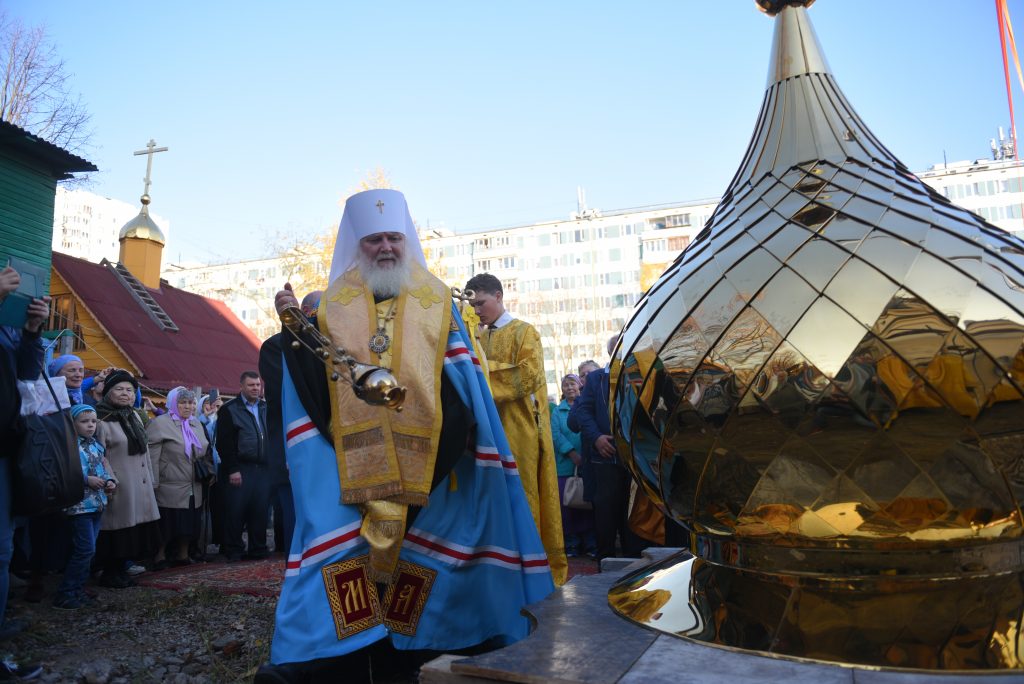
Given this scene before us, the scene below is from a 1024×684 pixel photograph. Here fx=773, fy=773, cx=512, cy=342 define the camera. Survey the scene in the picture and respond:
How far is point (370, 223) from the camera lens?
414 cm

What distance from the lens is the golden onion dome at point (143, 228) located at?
31.8 meters

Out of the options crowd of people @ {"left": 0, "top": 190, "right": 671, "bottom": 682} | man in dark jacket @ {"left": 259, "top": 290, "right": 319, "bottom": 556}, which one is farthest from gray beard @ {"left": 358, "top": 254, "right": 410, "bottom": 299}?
man in dark jacket @ {"left": 259, "top": 290, "right": 319, "bottom": 556}

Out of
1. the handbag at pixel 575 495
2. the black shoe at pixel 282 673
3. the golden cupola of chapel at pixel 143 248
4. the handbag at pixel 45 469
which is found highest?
the golden cupola of chapel at pixel 143 248

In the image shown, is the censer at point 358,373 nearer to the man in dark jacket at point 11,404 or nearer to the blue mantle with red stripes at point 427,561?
the blue mantle with red stripes at point 427,561

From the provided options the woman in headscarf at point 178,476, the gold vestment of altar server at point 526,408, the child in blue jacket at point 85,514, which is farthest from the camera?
the woman in headscarf at point 178,476

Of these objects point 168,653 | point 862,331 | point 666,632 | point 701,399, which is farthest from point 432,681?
point 168,653

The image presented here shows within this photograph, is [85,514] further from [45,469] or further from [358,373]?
[358,373]

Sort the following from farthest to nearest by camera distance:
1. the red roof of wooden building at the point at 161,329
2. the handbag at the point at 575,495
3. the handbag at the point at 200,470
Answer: the red roof of wooden building at the point at 161,329 < the handbag at the point at 200,470 < the handbag at the point at 575,495

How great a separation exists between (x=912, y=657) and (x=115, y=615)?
19.5 ft

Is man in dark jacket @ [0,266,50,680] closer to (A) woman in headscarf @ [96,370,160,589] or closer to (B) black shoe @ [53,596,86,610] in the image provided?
(B) black shoe @ [53,596,86,610]

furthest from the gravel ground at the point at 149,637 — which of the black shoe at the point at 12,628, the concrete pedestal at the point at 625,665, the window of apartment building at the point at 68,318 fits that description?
the window of apartment building at the point at 68,318

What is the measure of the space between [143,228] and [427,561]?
33.0 m

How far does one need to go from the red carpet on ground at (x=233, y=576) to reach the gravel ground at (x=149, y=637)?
263 millimetres

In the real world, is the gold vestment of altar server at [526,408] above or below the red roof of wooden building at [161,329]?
below
